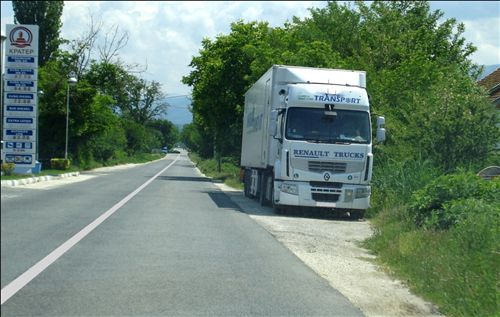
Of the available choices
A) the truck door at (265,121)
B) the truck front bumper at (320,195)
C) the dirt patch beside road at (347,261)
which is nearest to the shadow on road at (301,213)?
the dirt patch beside road at (347,261)

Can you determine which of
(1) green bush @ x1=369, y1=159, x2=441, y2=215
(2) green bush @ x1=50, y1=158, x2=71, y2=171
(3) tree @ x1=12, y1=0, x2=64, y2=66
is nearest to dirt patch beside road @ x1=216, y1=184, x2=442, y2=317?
(1) green bush @ x1=369, y1=159, x2=441, y2=215

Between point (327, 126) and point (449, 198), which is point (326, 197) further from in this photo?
point (449, 198)

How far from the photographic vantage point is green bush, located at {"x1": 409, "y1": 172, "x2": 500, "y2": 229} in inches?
482

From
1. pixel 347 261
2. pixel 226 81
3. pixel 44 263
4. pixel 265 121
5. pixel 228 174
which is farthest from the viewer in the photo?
pixel 228 174

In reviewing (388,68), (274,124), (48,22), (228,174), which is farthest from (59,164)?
(48,22)

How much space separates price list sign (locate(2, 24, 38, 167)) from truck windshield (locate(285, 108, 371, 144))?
43.3 feet

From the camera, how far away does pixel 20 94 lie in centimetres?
539

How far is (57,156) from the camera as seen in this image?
46.8 m

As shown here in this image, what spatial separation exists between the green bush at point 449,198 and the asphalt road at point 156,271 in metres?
3.06

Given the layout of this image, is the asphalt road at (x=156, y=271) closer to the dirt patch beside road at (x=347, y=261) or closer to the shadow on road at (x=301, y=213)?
the dirt patch beside road at (x=347, y=261)

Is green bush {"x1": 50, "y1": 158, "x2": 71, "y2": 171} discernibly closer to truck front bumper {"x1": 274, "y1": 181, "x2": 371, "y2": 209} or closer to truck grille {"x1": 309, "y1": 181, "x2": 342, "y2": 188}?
truck front bumper {"x1": 274, "y1": 181, "x2": 371, "y2": 209}

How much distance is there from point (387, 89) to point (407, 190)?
10.2 meters

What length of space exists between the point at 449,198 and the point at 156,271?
691 cm

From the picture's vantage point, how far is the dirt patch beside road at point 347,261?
8.19m
